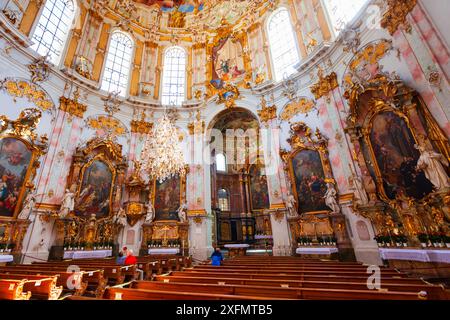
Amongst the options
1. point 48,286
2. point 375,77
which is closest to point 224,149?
point 375,77

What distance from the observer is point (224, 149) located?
1944 cm

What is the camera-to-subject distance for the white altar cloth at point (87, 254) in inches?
370

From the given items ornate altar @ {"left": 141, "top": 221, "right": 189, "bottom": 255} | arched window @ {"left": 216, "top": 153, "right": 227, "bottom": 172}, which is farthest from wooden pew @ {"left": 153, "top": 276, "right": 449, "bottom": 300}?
arched window @ {"left": 216, "top": 153, "right": 227, "bottom": 172}

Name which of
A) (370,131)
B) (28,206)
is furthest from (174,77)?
(370,131)

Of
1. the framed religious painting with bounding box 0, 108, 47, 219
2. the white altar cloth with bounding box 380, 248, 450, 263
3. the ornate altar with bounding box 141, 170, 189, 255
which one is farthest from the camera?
the ornate altar with bounding box 141, 170, 189, 255

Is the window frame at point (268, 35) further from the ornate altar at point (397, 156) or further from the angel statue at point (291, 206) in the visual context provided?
the angel statue at point (291, 206)

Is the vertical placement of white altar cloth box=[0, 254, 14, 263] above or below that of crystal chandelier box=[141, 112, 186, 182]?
below

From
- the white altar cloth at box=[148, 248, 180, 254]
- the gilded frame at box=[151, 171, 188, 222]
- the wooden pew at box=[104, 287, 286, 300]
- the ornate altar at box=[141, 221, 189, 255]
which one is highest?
the gilded frame at box=[151, 171, 188, 222]

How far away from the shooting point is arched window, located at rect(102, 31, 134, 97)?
14.2 meters

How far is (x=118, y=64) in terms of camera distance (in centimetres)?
1487

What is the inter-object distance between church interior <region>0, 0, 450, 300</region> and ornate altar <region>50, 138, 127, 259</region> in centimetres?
7

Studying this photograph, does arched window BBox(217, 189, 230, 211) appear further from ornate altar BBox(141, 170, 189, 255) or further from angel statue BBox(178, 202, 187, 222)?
angel statue BBox(178, 202, 187, 222)

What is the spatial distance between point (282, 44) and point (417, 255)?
1329 centimetres

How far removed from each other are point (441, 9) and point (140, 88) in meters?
15.1
